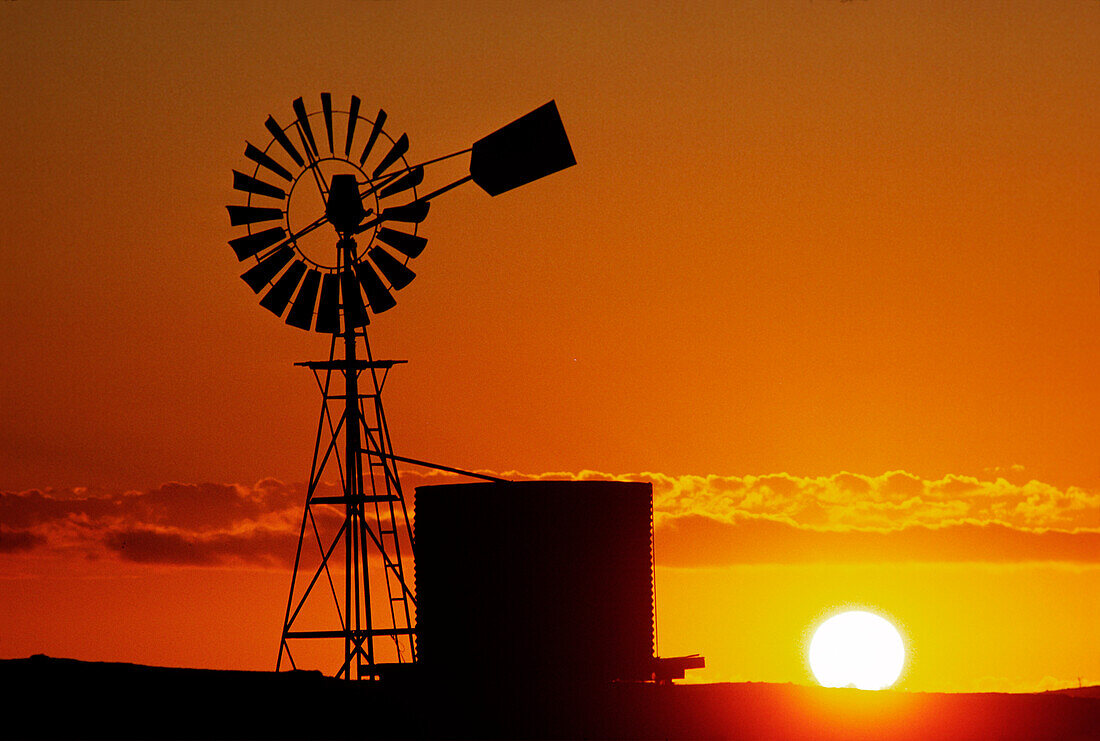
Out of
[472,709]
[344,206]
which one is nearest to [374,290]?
[344,206]

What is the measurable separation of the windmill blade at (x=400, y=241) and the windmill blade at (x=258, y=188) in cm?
219

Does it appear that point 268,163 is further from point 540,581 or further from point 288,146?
point 540,581

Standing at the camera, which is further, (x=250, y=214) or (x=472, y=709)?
(x=250, y=214)

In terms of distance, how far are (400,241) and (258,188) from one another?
3057 mm

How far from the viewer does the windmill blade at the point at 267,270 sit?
3662cm

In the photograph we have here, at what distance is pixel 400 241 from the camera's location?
36.7m

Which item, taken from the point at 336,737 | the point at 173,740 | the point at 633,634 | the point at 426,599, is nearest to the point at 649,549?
the point at 633,634

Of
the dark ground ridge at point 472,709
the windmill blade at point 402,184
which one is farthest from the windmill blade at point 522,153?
the dark ground ridge at point 472,709

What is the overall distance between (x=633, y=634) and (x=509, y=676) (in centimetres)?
238

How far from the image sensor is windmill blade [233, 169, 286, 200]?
36906 millimetres

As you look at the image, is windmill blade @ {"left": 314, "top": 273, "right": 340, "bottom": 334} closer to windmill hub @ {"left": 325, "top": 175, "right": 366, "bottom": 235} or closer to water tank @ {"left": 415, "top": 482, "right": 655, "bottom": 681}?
windmill hub @ {"left": 325, "top": 175, "right": 366, "bottom": 235}

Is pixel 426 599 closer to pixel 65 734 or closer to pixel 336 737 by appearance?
pixel 336 737

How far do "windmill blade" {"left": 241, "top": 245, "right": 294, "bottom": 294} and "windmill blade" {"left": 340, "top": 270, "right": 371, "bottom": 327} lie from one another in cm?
127

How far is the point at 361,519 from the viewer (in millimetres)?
35906
